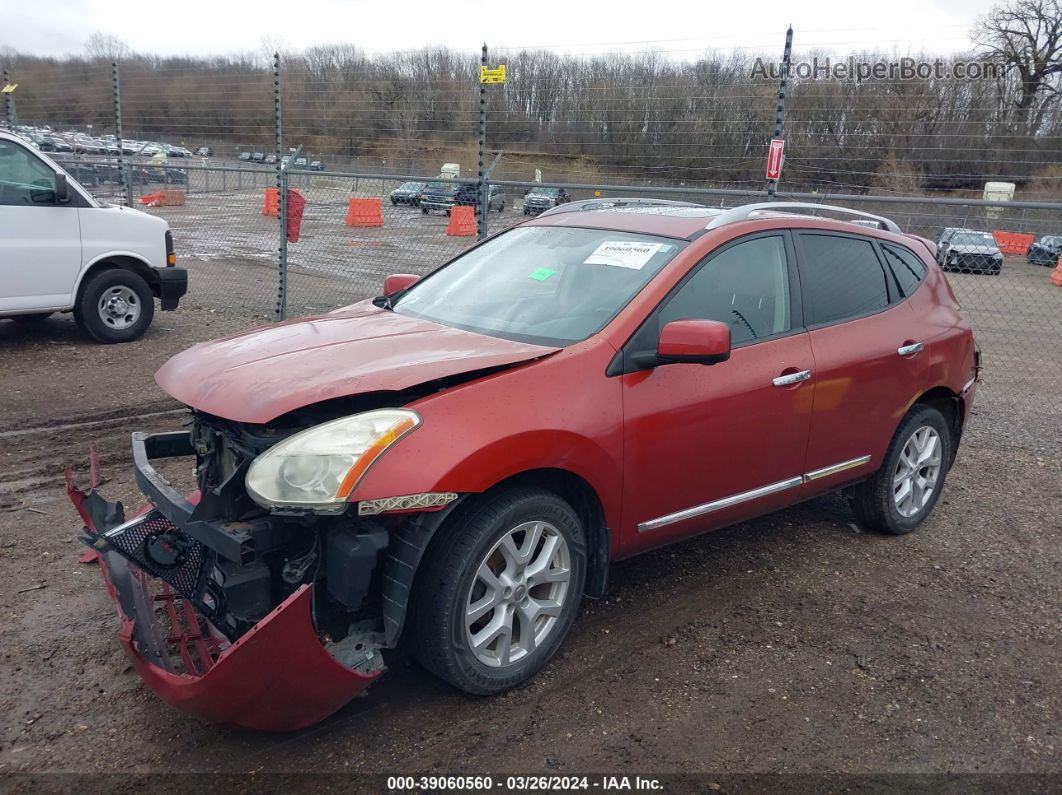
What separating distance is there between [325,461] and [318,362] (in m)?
0.56

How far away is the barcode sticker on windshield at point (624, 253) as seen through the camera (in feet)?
12.5

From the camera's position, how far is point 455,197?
31.4 feet

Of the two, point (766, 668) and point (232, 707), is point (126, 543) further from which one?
point (766, 668)

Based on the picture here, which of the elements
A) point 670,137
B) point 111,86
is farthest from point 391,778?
point 111,86

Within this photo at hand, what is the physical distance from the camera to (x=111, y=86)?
14664 mm

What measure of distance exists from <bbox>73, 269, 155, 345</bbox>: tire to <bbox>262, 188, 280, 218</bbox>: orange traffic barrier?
2.99m

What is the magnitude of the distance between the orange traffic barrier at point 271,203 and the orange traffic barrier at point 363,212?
1077 mm

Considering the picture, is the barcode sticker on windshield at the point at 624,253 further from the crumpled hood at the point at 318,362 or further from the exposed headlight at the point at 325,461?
the exposed headlight at the point at 325,461

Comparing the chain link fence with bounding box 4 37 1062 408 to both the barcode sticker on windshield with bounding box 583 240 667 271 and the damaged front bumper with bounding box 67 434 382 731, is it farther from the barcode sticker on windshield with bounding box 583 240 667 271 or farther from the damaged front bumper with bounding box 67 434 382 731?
the damaged front bumper with bounding box 67 434 382 731

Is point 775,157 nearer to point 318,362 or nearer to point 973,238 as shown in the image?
point 973,238

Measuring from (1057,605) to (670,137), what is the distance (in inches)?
286

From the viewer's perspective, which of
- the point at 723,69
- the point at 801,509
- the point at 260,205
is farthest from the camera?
the point at 260,205

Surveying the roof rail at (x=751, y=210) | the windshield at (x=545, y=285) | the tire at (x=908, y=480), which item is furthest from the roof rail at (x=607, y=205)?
the tire at (x=908, y=480)

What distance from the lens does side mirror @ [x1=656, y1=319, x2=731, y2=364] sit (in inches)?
126
